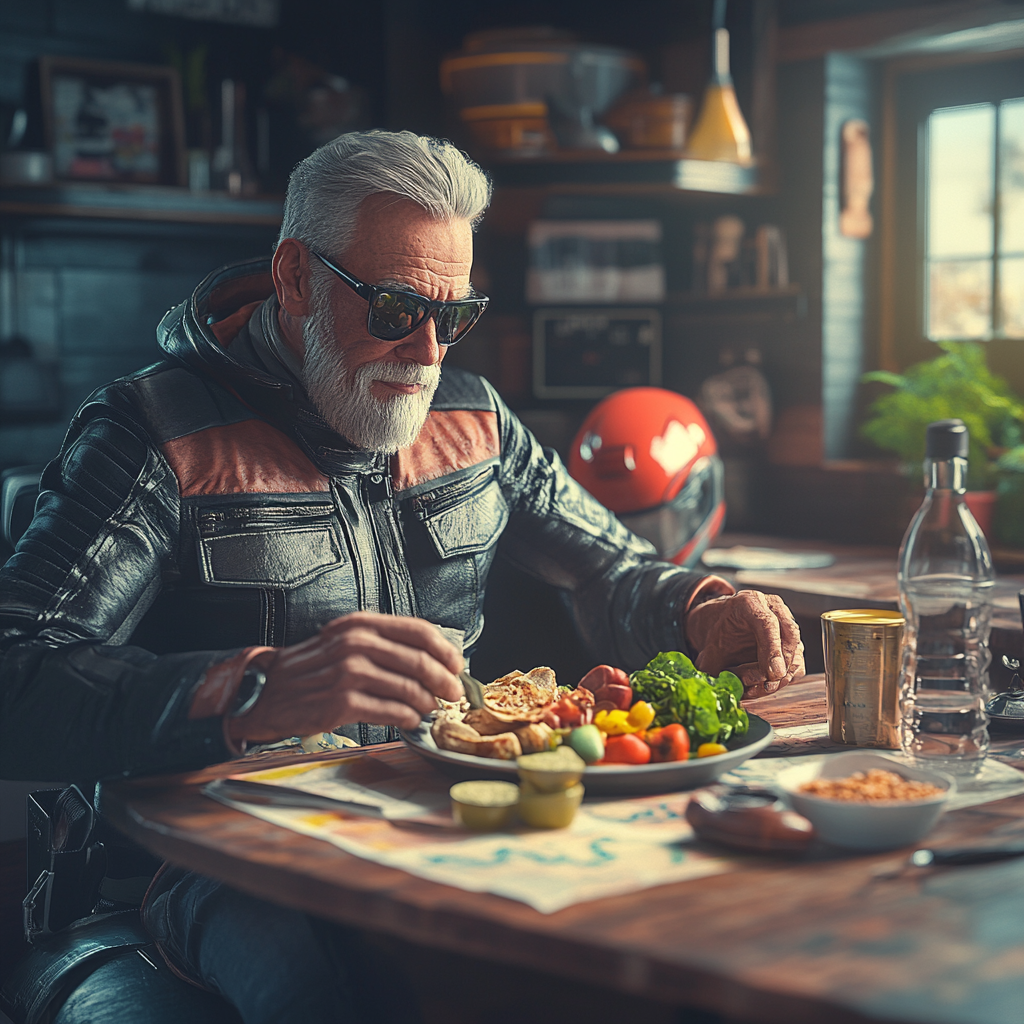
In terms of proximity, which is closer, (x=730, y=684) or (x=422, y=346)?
(x=730, y=684)

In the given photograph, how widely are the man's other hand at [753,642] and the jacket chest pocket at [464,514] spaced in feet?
1.22

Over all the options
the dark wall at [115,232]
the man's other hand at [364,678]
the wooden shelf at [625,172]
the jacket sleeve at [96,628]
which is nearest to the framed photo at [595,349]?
the wooden shelf at [625,172]

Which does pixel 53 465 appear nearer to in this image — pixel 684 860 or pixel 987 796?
pixel 684 860

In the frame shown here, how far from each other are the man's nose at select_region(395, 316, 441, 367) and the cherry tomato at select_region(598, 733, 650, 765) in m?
0.64

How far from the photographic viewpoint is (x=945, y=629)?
1.36 meters

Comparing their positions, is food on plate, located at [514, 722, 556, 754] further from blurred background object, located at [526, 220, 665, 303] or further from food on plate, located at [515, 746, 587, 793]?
blurred background object, located at [526, 220, 665, 303]

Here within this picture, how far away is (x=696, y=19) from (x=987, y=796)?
10.1 feet

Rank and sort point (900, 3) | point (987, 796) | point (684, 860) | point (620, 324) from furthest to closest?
point (620, 324) < point (900, 3) < point (987, 796) < point (684, 860)

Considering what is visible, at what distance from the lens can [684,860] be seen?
1043 millimetres

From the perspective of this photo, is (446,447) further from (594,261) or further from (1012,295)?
(1012,295)

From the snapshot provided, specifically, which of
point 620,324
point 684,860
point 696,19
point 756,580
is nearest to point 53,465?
point 684,860

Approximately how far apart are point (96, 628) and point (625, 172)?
2.52 metres

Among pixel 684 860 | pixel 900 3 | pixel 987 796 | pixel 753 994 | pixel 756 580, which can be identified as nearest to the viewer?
pixel 753 994

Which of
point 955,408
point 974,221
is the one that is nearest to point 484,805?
point 955,408
